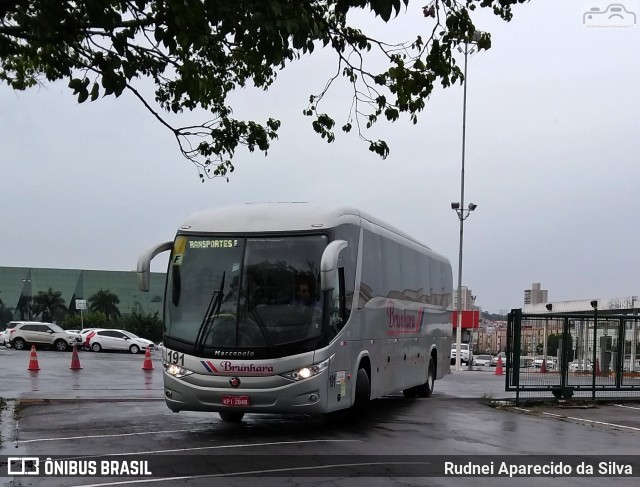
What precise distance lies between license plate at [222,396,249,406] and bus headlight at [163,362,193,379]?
645 mm

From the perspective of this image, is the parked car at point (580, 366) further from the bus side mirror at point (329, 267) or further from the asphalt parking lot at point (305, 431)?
the bus side mirror at point (329, 267)

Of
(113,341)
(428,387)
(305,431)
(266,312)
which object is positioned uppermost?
(266,312)

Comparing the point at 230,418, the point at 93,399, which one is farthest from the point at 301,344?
the point at 93,399

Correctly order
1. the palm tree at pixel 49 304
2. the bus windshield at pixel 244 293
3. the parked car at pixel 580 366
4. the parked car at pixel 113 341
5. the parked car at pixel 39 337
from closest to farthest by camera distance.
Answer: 1. the bus windshield at pixel 244 293
2. the parked car at pixel 580 366
3. the parked car at pixel 39 337
4. the parked car at pixel 113 341
5. the palm tree at pixel 49 304

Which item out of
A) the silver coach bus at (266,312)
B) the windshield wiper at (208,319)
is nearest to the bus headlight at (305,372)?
the silver coach bus at (266,312)

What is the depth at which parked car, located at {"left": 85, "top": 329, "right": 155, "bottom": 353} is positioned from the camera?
164ft

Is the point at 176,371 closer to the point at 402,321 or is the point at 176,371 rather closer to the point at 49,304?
the point at 402,321

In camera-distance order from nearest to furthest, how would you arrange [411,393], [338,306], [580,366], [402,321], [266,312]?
1. [266,312]
2. [338,306]
3. [402,321]
4. [580,366]
5. [411,393]

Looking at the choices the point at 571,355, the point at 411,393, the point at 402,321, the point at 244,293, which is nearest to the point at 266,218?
the point at 244,293

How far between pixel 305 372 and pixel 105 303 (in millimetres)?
105802

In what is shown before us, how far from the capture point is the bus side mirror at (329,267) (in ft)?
38.4

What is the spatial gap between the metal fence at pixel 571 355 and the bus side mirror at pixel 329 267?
810 centimetres

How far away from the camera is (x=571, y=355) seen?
765 inches

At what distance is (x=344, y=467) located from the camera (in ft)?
31.4
